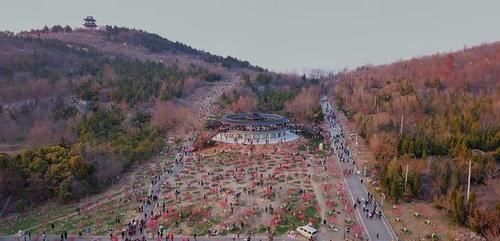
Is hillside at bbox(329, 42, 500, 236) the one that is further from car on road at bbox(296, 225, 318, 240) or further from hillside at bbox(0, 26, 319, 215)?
hillside at bbox(0, 26, 319, 215)

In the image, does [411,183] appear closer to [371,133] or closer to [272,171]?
[272,171]

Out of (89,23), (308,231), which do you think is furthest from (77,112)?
(89,23)

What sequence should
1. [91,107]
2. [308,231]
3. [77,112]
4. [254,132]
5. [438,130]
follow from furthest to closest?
[91,107], [77,112], [254,132], [438,130], [308,231]

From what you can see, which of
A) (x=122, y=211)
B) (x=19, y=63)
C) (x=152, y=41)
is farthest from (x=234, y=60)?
(x=122, y=211)

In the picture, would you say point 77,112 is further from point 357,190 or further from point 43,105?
point 357,190

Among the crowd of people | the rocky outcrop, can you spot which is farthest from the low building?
the rocky outcrop

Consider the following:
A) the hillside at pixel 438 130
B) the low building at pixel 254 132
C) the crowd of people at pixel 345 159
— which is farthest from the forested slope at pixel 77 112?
the hillside at pixel 438 130

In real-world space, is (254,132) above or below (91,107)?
below
